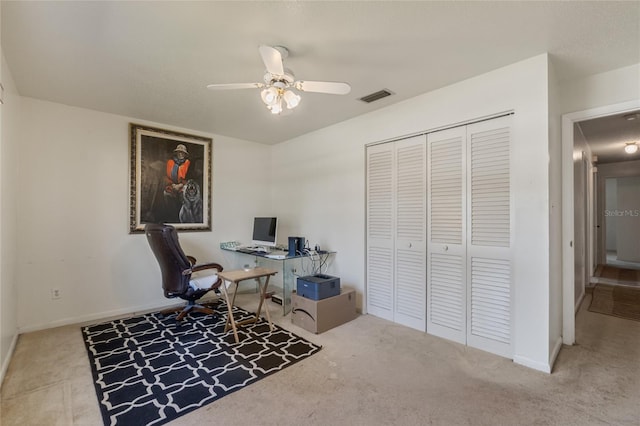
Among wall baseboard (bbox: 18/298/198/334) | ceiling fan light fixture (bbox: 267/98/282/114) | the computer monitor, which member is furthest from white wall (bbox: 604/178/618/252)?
wall baseboard (bbox: 18/298/198/334)

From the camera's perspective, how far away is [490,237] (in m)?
2.56

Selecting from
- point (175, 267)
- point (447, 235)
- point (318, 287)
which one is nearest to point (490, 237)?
point (447, 235)

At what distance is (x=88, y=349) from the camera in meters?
2.59

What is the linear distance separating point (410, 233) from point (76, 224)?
383 cm

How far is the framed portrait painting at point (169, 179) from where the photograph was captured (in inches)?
144

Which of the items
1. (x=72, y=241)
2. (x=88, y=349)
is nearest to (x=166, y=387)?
(x=88, y=349)

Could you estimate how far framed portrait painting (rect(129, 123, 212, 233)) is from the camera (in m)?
3.65

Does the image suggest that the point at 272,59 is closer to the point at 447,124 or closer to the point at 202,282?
the point at 447,124

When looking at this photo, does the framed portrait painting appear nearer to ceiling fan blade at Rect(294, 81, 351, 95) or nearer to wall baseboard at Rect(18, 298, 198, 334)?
wall baseboard at Rect(18, 298, 198, 334)

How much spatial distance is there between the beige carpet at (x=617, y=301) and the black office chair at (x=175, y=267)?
4918 millimetres

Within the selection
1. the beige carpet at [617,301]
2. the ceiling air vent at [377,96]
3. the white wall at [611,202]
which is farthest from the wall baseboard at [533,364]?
the white wall at [611,202]

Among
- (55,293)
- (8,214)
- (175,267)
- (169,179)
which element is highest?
(169,179)

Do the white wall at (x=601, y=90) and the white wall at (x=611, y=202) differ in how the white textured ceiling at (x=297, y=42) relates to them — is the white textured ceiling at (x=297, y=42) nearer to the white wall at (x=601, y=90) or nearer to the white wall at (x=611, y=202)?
the white wall at (x=601, y=90)

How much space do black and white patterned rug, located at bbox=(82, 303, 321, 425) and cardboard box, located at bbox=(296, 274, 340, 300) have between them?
1.47 ft
